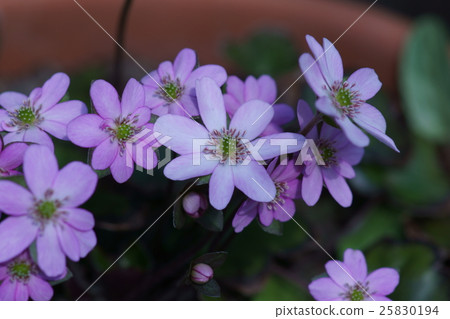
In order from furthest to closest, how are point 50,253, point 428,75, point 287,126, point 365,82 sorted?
point 428,75 < point 287,126 < point 365,82 < point 50,253

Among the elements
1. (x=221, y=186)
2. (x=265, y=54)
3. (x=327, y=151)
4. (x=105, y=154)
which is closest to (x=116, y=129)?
(x=105, y=154)

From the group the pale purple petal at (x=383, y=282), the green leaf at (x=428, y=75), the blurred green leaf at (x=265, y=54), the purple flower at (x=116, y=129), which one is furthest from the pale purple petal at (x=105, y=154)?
the green leaf at (x=428, y=75)

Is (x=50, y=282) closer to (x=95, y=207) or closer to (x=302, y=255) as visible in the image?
(x=95, y=207)

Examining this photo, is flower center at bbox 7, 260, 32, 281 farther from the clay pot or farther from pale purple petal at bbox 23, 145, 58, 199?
the clay pot

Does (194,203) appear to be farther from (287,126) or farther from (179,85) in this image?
(287,126)

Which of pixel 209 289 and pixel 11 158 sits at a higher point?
pixel 11 158

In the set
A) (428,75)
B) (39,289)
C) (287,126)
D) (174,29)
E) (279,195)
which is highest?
(174,29)

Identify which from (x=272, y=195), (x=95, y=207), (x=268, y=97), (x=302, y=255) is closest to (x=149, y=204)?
(x=95, y=207)
